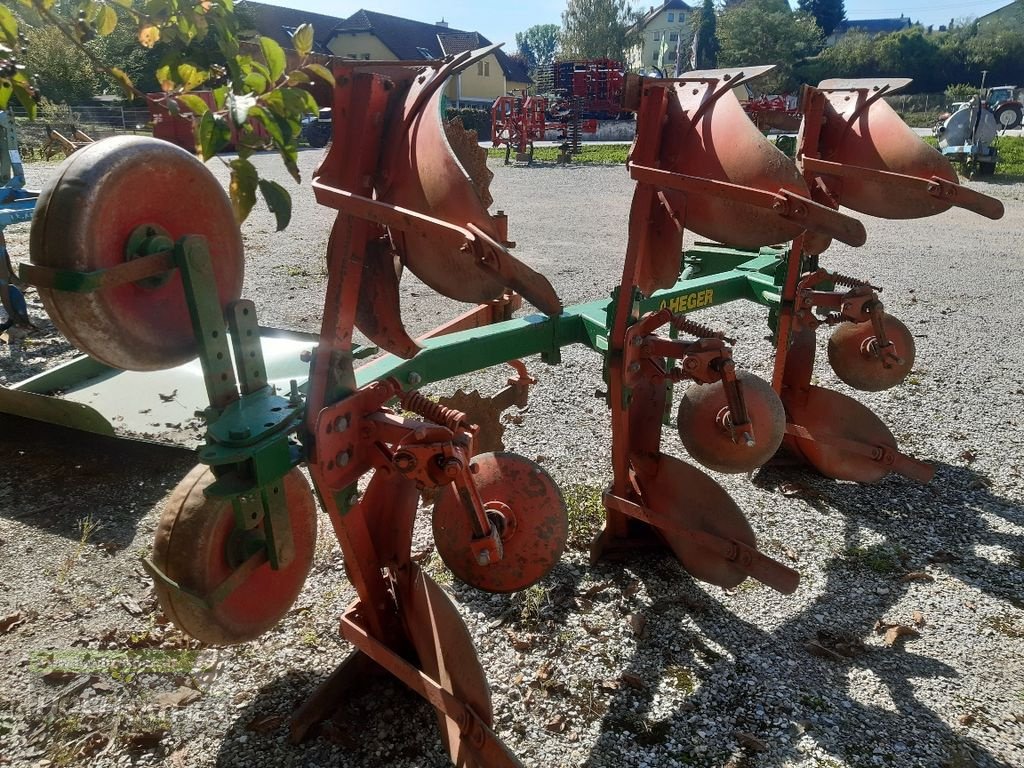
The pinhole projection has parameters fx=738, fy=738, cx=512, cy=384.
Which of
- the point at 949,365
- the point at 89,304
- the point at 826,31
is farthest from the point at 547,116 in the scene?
the point at 826,31

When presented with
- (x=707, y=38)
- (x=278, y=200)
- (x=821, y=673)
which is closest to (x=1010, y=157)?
(x=821, y=673)

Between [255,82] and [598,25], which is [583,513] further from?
[598,25]

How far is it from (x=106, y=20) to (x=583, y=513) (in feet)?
9.69

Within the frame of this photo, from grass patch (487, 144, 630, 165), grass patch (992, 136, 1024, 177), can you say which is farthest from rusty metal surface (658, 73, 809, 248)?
grass patch (487, 144, 630, 165)

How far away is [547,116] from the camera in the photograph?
87.3ft

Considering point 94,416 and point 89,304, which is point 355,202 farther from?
point 94,416

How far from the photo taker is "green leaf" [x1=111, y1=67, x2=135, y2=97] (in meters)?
1.50

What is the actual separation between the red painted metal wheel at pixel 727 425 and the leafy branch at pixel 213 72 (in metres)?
1.87

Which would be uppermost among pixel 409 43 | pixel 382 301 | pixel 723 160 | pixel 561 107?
pixel 409 43

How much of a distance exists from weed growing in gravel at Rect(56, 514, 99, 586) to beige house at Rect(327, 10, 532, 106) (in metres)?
41.6

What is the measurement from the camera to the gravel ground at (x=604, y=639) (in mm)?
2463

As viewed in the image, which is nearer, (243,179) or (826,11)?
(243,179)

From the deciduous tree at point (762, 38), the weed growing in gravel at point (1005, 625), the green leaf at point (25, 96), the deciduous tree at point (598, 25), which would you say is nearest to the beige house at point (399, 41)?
the deciduous tree at point (598, 25)

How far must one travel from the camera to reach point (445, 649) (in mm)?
2277
